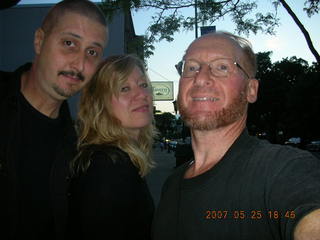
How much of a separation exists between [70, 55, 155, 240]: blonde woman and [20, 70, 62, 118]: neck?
0.29 m

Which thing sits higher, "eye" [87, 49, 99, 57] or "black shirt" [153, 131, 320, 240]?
"eye" [87, 49, 99, 57]

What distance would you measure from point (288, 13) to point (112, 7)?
549cm

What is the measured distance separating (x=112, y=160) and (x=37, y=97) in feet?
3.74

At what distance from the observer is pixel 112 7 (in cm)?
876

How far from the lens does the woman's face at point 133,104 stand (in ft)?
9.02

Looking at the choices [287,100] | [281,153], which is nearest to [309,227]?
[281,153]

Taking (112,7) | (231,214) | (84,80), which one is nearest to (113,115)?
(84,80)

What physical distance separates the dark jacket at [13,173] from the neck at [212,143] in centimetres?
108

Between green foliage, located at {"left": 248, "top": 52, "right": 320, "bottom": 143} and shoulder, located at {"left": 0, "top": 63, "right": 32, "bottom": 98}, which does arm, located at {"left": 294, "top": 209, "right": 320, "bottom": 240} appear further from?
green foliage, located at {"left": 248, "top": 52, "right": 320, "bottom": 143}

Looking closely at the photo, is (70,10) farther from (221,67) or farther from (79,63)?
(221,67)

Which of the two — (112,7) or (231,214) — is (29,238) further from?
(112,7)

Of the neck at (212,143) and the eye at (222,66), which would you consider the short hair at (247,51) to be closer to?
the eye at (222,66)

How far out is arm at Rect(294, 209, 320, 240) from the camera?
1.14 meters

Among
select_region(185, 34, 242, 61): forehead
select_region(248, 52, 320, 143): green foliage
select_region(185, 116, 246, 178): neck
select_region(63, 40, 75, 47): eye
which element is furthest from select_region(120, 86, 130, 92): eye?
select_region(248, 52, 320, 143): green foliage
